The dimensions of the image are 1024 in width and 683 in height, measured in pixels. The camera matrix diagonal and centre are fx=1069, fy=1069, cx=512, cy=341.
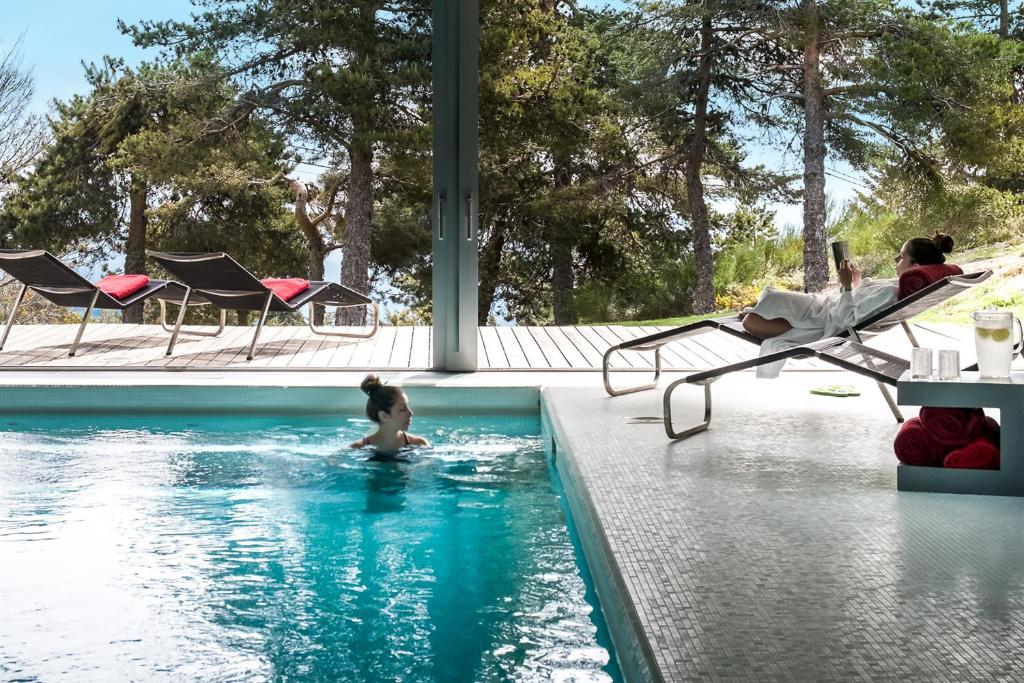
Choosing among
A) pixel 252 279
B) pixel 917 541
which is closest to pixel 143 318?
pixel 252 279

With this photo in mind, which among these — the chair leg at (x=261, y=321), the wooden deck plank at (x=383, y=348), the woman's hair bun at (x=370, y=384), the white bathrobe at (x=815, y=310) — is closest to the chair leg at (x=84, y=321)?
the chair leg at (x=261, y=321)

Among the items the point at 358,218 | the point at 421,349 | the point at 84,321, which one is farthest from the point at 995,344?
the point at 84,321

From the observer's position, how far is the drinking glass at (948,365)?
294cm

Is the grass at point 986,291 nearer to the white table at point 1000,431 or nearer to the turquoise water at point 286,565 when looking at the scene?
the turquoise water at point 286,565

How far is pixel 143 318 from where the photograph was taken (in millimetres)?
7023

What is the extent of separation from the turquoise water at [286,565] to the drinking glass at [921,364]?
3.61 feet

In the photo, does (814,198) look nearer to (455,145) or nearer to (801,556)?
(455,145)

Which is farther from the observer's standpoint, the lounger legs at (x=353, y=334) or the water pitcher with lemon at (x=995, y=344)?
the lounger legs at (x=353, y=334)

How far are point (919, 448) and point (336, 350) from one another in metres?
4.35

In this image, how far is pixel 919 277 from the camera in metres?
4.24

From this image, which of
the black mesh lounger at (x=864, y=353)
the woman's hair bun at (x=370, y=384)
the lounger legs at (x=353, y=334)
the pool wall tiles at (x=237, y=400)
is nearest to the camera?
the black mesh lounger at (x=864, y=353)

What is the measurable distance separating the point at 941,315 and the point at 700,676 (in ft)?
22.9

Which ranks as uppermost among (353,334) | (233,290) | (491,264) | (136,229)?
(136,229)

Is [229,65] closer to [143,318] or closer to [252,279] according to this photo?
[252,279]
